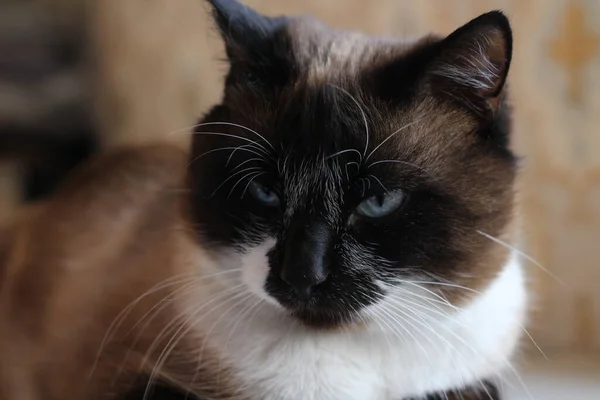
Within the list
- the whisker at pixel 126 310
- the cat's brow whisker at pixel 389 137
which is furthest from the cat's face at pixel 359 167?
the whisker at pixel 126 310

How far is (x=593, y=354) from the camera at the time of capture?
1508 millimetres

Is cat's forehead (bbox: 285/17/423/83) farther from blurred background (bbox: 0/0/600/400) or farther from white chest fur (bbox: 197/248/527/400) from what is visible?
white chest fur (bbox: 197/248/527/400)

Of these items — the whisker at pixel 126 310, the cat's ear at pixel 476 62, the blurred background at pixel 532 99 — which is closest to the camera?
the cat's ear at pixel 476 62

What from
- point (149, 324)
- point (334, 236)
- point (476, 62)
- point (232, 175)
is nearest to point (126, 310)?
point (149, 324)

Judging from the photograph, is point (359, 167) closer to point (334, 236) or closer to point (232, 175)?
point (334, 236)

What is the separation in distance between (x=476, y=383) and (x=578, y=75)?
28.1 inches

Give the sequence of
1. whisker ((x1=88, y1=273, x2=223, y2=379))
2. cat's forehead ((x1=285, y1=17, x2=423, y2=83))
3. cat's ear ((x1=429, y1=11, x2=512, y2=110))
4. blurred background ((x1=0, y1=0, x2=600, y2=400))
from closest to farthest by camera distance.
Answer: cat's ear ((x1=429, y1=11, x2=512, y2=110))
cat's forehead ((x1=285, y1=17, x2=423, y2=83))
whisker ((x1=88, y1=273, x2=223, y2=379))
blurred background ((x1=0, y1=0, x2=600, y2=400))

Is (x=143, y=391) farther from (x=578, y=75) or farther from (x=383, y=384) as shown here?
(x=578, y=75)

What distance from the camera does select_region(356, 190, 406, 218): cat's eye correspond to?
2.99 ft

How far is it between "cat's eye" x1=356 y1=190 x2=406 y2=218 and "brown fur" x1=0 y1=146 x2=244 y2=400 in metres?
0.33

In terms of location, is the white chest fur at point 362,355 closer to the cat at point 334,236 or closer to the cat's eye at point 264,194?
the cat at point 334,236

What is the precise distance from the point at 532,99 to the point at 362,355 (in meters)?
0.74

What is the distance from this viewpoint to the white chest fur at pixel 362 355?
102 cm

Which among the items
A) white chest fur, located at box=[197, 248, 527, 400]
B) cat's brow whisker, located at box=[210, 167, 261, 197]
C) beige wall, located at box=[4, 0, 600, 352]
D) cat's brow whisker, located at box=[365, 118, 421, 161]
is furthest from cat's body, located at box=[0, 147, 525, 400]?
beige wall, located at box=[4, 0, 600, 352]
